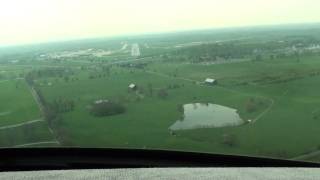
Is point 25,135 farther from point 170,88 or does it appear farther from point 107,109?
point 170,88

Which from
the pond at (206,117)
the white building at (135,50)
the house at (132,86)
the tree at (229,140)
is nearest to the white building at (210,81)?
the pond at (206,117)

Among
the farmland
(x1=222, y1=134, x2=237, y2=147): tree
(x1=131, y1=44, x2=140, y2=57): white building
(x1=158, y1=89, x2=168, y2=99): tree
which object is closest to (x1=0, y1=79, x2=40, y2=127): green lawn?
the farmland

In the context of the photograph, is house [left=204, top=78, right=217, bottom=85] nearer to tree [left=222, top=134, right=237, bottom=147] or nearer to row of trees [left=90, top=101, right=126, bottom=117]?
row of trees [left=90, top=101, right=126, bottom=117]

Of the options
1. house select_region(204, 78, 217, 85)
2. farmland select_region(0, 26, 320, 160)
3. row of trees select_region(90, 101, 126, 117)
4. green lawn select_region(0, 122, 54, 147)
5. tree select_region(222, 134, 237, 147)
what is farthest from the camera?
house select_region(204, 78, 217, 85)

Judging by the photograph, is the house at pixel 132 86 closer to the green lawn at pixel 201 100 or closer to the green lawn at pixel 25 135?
the green lawn at pixel 201 100

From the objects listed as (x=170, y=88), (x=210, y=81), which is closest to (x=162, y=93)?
(x=170, y=88)
